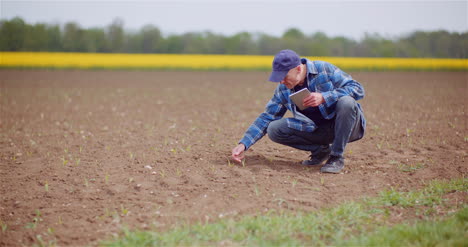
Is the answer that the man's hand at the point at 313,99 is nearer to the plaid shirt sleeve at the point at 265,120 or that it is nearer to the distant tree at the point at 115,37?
the plaid shirt sleeve at the point at 265,120

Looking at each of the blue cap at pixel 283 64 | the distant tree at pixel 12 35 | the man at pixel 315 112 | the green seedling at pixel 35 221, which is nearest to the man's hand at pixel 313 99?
the man at pixel 315 112

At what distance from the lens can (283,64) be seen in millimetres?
3889

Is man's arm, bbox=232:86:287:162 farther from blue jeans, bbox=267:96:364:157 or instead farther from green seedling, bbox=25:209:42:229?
green seedling, bbox=25:209:42:229

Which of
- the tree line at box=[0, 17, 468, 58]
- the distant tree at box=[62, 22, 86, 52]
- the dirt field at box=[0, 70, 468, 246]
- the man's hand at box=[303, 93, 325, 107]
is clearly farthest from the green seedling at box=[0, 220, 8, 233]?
the distant tree at box=[62, 22, 86, 52]

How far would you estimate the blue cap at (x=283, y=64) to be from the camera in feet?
12.8

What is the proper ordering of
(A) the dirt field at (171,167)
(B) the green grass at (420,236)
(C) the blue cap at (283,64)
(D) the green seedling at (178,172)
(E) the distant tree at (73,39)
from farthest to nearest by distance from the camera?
(E) the distant tree at (73,39) → (D) the green seedling at (178,172) → (C) the blue cap at (283,64) → (A) the dirt field at (171,167) → (B) the green grass at (420,236)

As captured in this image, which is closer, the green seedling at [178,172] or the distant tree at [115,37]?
the green seedling at [178,172]

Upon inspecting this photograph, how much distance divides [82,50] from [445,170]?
21.5 meters

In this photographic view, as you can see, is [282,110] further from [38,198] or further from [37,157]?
[37,157]

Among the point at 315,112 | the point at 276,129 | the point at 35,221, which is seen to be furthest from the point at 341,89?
the point at 35,221

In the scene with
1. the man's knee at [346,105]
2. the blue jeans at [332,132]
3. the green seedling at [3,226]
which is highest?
the man's knee at [346,105]

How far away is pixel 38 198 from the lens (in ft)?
13.1

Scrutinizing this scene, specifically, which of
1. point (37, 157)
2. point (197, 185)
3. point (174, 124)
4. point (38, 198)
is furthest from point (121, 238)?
point (174, 124)

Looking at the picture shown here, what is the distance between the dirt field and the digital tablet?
0.77 meters
